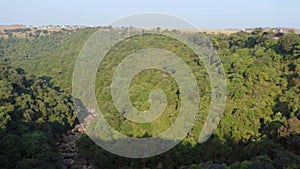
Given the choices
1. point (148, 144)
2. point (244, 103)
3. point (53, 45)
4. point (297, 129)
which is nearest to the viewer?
point (297, 129)

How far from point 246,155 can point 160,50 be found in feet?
57.8

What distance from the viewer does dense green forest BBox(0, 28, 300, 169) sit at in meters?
16.5

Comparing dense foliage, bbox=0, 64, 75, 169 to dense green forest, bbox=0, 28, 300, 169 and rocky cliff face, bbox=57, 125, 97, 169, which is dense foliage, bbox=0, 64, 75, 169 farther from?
rocky cliff face, bbox=57, 125, 97, 169

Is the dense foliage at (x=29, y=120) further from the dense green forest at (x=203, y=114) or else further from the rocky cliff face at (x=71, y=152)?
the rocky cliff face at (x=71, y=152)

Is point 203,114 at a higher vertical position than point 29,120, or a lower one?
higher

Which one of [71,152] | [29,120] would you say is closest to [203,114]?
[71,152]

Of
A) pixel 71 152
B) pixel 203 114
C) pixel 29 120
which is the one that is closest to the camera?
pixel 203 114

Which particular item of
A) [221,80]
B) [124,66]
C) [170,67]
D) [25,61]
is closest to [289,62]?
[221,80]

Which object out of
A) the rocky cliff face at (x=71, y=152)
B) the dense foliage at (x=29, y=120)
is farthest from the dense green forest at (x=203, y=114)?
the rocky cliff face at (x=71, y=152)

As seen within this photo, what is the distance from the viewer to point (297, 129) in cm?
1598

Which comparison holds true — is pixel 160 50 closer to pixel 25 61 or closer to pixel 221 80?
pixel 221 80

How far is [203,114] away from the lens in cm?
2000

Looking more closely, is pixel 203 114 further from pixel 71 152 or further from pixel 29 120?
pixel 29 120

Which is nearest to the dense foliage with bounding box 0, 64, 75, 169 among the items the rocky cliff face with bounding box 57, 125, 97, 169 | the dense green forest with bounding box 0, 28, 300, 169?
the dense green forest with bounding box 0, 28, 300, 169
